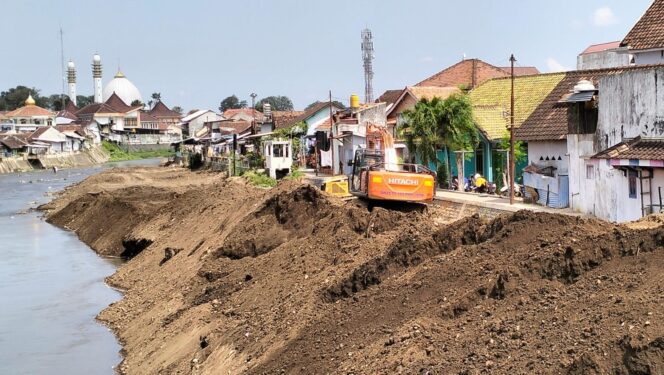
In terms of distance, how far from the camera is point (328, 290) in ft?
53.1

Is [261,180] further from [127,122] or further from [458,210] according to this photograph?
[127,122]

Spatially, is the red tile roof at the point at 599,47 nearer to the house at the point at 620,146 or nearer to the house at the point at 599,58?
the house at the point at 599,58

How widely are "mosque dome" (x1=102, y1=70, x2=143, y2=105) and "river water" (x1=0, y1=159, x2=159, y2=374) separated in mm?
143183

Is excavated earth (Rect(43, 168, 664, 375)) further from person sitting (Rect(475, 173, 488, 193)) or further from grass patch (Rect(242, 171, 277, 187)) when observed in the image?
grass patch (Rect(242, 171, 277, 187))

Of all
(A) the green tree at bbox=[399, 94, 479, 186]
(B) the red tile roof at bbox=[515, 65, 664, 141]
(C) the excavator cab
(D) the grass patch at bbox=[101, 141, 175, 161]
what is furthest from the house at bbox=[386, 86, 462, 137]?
(D) the grass patch at bbox=[101, 141, 175, 161]

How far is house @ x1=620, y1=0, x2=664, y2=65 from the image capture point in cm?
2906

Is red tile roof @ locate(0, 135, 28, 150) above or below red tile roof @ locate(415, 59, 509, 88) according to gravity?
below

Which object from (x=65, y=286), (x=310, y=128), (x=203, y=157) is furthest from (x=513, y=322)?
(x=203, y=157)

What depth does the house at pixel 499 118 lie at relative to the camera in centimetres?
3888

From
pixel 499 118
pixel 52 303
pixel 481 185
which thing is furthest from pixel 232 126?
pixel 52 303

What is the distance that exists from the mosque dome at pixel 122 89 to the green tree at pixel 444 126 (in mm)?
159227

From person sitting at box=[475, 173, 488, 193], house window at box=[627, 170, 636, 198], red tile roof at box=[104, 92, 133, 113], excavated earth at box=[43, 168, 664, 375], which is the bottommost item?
excavated earth at box=[43, 168, 664, 375]

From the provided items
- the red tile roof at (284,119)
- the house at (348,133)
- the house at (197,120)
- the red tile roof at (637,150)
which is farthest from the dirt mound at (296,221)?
the house at (197,120)

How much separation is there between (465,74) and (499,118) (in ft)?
62.9
